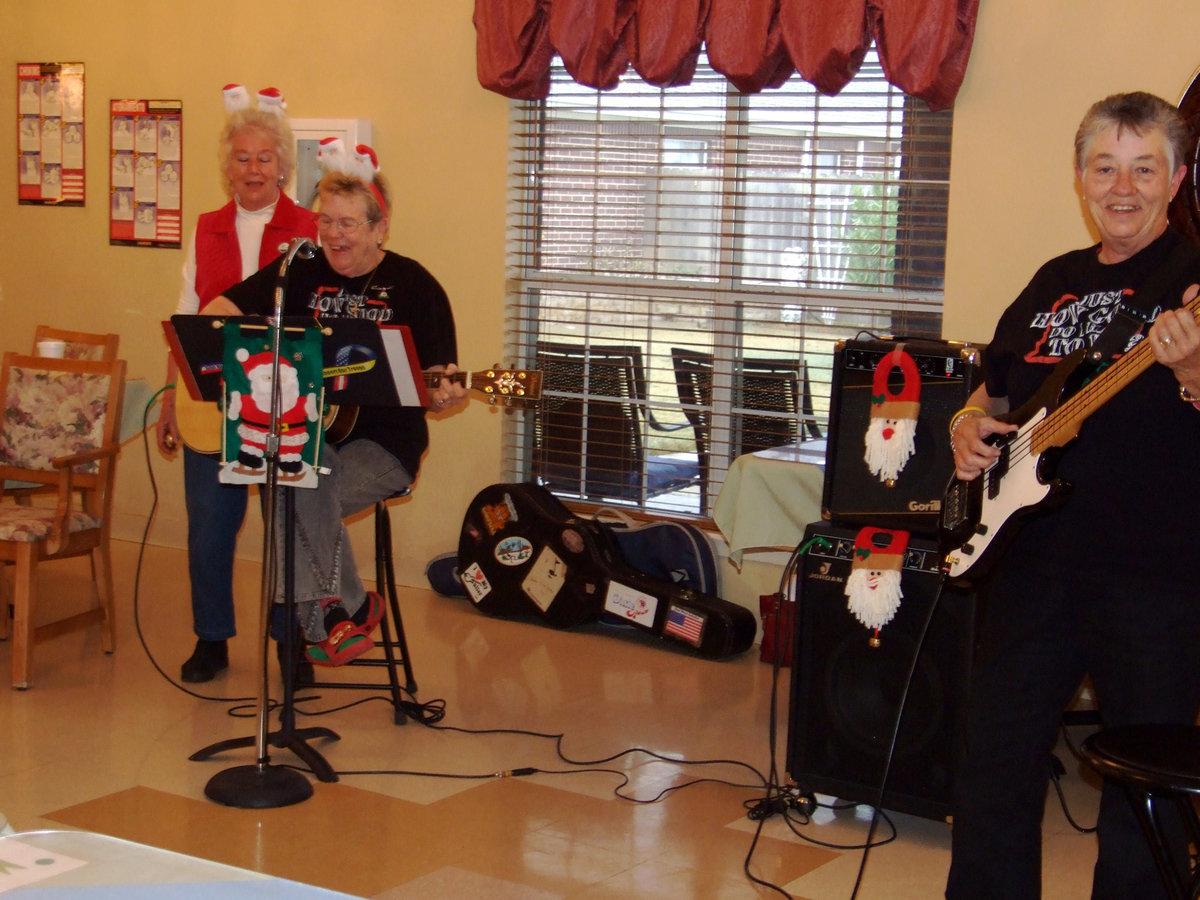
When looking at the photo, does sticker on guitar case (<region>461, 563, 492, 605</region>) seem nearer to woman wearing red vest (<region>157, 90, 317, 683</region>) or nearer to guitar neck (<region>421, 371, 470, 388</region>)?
woman wearing red vest (<region>157, 90, 317, 683</region>)

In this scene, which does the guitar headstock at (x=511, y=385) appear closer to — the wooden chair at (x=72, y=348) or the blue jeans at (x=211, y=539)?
the blue jeans at (x=211, y=539)

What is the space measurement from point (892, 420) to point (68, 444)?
8.59 feet

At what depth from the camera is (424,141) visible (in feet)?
17.3

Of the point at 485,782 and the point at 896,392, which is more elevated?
the point at 896,392

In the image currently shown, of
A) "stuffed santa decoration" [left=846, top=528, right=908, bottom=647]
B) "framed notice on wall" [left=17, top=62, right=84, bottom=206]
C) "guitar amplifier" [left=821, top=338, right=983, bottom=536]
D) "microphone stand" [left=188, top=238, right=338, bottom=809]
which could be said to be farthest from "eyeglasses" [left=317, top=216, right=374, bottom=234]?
"framed notice on wall" [left=17, top=62, right=84, bottom=206]

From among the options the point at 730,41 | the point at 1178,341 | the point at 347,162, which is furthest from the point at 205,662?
the point at 1178,341

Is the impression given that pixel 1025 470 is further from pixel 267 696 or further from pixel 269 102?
pixel 269 102

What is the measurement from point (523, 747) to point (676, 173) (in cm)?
227

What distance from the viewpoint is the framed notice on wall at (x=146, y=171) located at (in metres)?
5.82

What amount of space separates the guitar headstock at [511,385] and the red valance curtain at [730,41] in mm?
1625

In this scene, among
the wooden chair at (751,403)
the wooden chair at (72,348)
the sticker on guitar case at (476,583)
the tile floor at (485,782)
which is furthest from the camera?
the sticker on guitar case at (476,583)

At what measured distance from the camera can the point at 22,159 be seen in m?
6.24

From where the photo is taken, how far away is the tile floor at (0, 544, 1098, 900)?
9.21 ft

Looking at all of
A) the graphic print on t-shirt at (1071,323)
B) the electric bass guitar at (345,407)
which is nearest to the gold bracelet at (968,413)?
the graphic print on t-shirt at (1071,323)
